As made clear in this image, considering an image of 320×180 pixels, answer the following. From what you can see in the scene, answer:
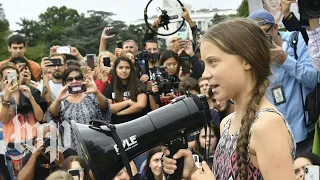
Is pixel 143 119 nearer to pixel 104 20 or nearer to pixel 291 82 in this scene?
pixel 291 82

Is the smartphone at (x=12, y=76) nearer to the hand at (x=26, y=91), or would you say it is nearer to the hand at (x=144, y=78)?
the hand at (x=26, y=91)

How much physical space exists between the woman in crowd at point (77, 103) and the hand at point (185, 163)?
3563 millimetres

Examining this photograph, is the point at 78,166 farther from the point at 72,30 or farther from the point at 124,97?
the point at 72,30

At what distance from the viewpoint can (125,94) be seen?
21.6ft

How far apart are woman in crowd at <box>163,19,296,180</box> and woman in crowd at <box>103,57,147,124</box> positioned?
430cm

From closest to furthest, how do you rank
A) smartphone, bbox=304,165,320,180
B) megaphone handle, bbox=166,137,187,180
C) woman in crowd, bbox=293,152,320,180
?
1. megaphone handle, bbox=166,137,187,180
2. smartphone, bbox=304,165,320,180
3. woman in crowd, bbox=293,152,320,180

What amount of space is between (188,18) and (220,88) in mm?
4836

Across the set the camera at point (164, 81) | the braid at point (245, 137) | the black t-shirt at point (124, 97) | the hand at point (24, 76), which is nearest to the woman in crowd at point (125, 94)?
the black t-shirt at point (124, 97)

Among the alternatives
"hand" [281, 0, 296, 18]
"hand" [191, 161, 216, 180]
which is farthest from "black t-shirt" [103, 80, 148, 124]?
"hand" [191, 161, 216, 180]

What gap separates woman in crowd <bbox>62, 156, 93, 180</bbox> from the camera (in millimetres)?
5062

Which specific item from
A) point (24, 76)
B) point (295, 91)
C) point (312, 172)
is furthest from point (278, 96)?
point (24, 76)

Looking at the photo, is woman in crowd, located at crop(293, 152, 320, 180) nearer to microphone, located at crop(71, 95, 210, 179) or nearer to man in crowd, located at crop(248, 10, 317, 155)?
man in crowd, located at crop(248, 10, 317, 155)

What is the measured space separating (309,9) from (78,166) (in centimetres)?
283

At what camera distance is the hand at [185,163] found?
239 cm
